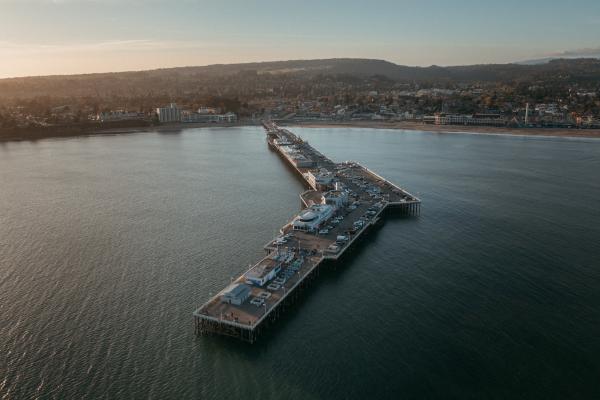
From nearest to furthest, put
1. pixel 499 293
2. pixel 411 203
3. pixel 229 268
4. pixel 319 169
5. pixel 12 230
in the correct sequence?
pixel 499 293 → pixel 229 268 → pixel 12 230 → pixel 411 203 → pixel 319 169

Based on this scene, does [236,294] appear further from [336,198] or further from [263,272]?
[336,198]

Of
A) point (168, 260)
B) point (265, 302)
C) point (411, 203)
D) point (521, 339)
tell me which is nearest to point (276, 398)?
point (265, 302)

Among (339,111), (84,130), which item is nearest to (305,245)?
(84,130)

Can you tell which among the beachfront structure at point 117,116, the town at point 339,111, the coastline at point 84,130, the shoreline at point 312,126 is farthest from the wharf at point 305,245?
the beachfront structure at point 117,116

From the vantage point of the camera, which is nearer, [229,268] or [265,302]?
[265,302]

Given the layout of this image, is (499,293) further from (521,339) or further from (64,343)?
(64,343)

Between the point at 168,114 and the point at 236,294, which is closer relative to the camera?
the point at 236,294
